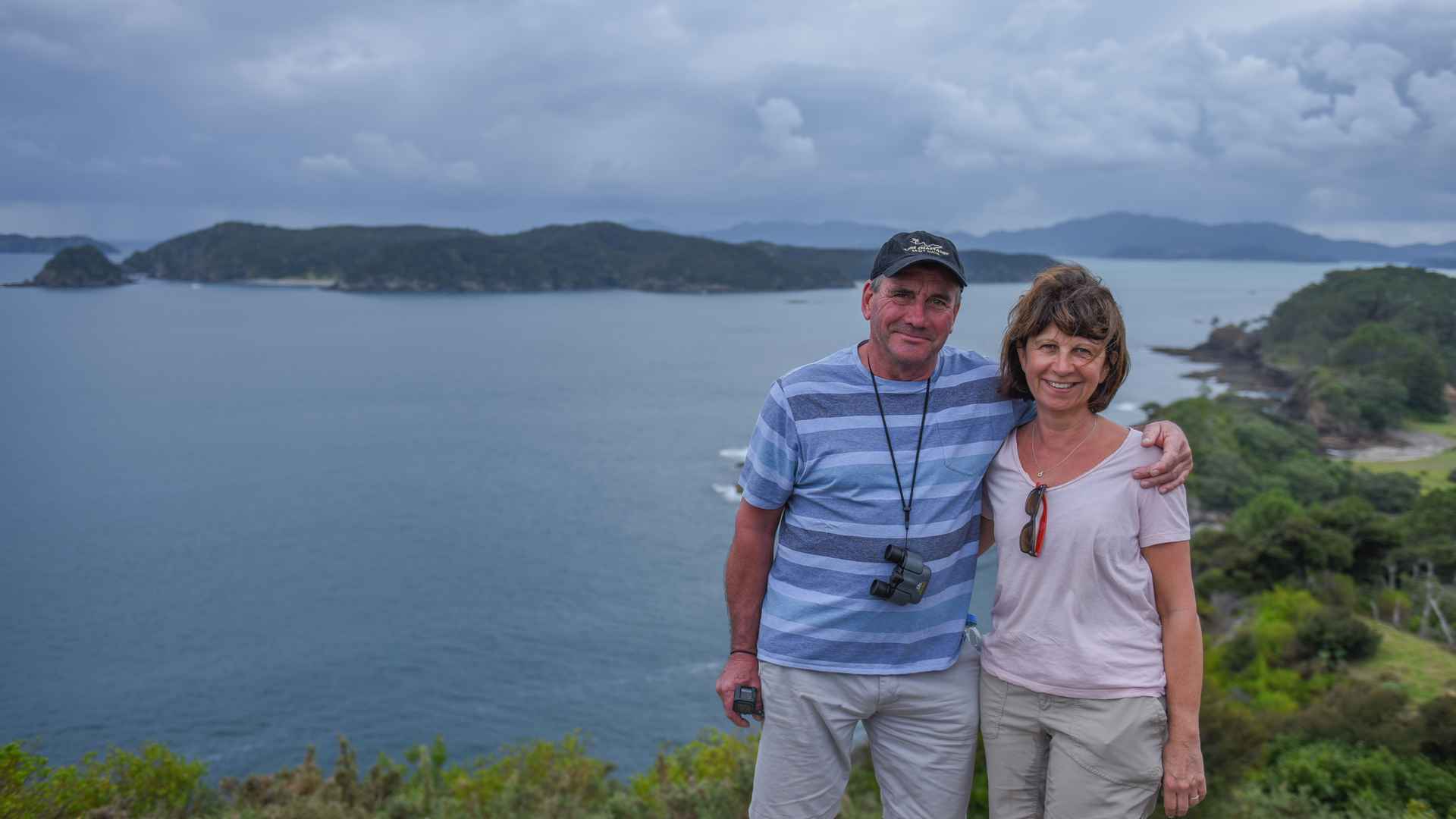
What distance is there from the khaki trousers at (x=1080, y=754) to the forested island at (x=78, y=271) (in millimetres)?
206158

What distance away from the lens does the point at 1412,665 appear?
18422mm

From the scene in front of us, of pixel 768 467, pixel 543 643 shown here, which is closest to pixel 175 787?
pixel 768 467

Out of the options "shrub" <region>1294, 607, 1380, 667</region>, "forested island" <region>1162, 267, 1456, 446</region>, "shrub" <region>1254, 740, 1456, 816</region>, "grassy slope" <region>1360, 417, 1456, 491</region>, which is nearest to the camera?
"shrub" <region>1254, 740, 1456, 816</region>

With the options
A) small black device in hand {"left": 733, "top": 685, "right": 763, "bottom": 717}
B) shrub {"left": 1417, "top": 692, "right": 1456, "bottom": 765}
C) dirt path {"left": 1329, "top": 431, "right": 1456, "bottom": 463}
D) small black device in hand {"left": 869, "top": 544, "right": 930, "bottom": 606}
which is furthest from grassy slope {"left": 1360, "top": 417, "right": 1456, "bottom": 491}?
small black device in hand {"left": 733, "top": 685, "right": 763, "bottom": 717}

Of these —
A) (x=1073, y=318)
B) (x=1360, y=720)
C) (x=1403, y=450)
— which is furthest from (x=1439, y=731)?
(x=1403, y=450)

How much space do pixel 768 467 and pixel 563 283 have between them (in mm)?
184924

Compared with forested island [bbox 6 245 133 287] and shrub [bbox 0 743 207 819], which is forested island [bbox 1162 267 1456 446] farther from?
forested island [bbox 6 245 133 287]

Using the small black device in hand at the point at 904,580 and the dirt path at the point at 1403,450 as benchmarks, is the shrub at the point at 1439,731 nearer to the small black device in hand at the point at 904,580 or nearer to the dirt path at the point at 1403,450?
the small black device in hand at the point at 904,580

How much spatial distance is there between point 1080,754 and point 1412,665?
1994 cm

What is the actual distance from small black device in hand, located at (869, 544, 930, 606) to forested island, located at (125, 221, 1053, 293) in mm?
178383

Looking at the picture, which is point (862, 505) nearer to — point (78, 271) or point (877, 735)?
point (877, 735)

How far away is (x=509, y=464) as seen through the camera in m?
50.0

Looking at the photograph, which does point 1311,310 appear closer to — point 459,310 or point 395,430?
point 395,430

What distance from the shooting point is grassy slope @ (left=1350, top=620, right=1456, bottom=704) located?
16.8 m
